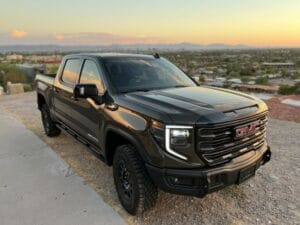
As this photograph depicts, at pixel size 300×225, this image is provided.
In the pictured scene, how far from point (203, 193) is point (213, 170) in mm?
248

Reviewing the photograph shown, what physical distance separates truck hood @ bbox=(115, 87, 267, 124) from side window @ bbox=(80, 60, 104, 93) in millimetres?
606

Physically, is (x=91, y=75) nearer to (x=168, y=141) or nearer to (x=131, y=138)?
(x=131, y=138)

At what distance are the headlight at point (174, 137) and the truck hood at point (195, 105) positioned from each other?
8 cm

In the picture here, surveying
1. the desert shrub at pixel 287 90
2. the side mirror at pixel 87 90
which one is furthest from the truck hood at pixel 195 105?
the desert shrub at pixel 287 90

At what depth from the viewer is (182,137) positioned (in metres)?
2.94

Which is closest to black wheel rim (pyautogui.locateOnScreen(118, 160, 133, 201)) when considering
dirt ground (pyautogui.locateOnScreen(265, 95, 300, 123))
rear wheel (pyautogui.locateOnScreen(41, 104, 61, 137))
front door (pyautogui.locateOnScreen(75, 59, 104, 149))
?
front door (pyautogui.locateOnScreen(75, 59, 104, 149))

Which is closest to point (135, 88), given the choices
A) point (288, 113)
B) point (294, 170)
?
point (294, 170)

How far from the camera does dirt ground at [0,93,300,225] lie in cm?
346

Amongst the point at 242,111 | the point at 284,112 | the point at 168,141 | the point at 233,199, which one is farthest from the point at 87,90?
the point at 284,112

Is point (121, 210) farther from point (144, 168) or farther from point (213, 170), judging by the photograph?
point (213, 170)

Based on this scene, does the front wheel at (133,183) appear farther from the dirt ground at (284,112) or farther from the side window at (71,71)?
the dirt ground at (284,112)

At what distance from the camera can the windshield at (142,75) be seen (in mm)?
4045

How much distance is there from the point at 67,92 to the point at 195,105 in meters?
2.74

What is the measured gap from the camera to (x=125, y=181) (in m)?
3.65
